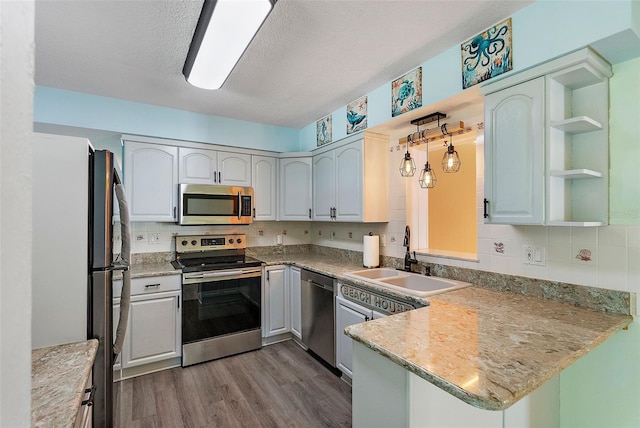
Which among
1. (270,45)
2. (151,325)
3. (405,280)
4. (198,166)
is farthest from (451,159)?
(151,325)

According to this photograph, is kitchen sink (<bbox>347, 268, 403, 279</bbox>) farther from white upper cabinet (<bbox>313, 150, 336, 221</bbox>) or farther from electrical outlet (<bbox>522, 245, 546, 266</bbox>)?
electrical outlet (<bbox>522, 245, 546, 266</bbox>)

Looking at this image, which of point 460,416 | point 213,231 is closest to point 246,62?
point 213,231

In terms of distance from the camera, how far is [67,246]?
1235 millimetres

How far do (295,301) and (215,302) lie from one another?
2.65 ft

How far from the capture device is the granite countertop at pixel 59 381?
2.65 ft

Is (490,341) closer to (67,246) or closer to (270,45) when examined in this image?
(67,246)

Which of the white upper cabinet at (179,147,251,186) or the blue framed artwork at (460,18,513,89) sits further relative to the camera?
the white upper cabinet at (179,147,251,186)

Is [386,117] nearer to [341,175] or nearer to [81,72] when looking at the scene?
[341,175]

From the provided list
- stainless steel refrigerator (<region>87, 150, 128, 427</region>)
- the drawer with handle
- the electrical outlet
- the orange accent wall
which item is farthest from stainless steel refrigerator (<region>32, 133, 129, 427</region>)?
the orange accent wall

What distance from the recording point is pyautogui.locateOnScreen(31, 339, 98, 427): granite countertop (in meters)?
0.81

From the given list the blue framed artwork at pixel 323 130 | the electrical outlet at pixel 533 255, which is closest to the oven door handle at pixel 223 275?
the blue framed artwork at pixel 323 130

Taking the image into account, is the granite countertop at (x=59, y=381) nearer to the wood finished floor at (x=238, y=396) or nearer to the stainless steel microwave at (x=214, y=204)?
the wood finished floor at (x=238, y=396)

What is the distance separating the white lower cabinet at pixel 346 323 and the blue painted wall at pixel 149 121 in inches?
81.6

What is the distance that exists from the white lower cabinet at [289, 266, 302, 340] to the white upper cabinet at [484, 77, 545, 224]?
1952 mm
